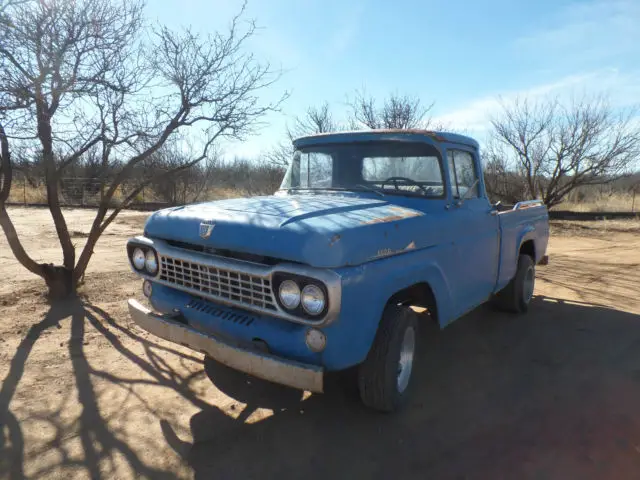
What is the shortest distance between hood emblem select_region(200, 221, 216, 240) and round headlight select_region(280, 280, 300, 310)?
0.64 metres

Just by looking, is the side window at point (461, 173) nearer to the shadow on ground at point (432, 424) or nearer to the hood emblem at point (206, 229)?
the shadow on ground at point (432, 424)

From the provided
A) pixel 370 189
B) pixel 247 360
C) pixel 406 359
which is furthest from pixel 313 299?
pixel 370 189

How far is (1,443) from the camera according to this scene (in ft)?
8.90

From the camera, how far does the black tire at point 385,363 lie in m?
2.92

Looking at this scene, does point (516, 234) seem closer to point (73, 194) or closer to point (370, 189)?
point (370, 189)

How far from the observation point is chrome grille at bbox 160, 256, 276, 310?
2.71 m

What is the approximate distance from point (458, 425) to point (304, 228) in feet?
5.47

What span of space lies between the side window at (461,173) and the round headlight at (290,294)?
6.23ft

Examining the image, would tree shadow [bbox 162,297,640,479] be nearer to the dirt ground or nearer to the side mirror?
the dirt ground

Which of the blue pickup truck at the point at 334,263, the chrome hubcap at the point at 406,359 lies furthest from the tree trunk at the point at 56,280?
the chrome hubcap at the point at 406,359

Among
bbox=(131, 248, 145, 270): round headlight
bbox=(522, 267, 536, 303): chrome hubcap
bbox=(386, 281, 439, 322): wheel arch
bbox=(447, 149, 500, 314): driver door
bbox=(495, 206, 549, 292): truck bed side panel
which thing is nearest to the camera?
bbox=(386, 281, 439, 322): wheel arch

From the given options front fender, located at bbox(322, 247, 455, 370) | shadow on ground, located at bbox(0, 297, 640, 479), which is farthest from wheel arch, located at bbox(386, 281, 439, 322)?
shadow on ground, located at bbox(0, 297, 640, 479)

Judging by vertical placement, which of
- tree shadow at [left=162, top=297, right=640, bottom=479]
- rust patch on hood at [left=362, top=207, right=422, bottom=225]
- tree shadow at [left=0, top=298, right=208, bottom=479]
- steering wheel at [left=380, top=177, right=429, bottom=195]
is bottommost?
tree shadow at [left=162, top=297, right=640, bottom=479]

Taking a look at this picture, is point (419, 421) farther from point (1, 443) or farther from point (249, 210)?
point (1, 443)
